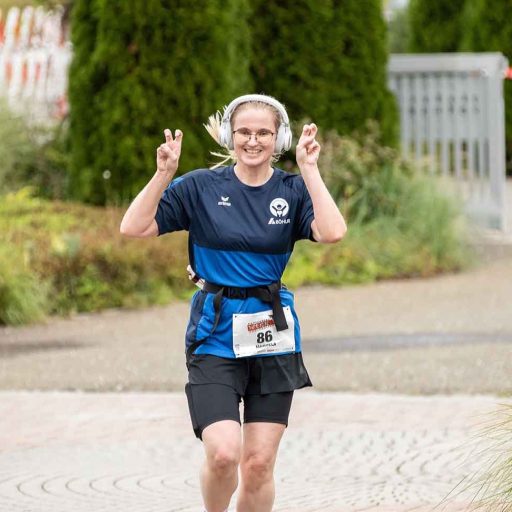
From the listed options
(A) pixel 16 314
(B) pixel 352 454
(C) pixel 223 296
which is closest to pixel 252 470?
(C) pixel 223 296

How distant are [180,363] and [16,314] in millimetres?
2227

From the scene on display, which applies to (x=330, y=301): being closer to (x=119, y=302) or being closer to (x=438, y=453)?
(x=119, y=302)

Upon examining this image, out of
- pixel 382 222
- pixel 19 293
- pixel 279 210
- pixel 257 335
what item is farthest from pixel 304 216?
pixel 382 222

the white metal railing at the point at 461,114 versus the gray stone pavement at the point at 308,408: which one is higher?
the white metal railing at the point at 461,114

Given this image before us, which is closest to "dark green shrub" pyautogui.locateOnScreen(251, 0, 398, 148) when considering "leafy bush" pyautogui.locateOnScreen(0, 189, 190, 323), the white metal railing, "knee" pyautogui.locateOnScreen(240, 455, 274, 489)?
the white metal railing

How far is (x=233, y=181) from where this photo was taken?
5.57 m

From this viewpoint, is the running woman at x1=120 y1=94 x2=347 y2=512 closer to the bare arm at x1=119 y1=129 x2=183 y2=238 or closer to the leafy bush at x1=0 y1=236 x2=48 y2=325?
the bare arm at x1=119 y1=129 x2=183 y2=238

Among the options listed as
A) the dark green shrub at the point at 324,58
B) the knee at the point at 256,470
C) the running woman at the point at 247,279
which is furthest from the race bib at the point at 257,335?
the dark green shrub at the point at 324,58

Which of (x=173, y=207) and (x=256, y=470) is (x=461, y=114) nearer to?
(x=173, y=207)


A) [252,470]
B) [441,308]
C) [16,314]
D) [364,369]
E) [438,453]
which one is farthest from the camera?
[441,308]

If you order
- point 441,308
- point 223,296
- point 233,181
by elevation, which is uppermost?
point 233,181

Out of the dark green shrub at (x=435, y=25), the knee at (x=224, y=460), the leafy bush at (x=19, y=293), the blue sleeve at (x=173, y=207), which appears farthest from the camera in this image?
the dark green shrub at (x=435, y=25)

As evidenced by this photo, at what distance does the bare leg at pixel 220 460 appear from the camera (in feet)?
17.3

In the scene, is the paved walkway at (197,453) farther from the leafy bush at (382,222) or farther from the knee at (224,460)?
the leafy bush at (382,222)
